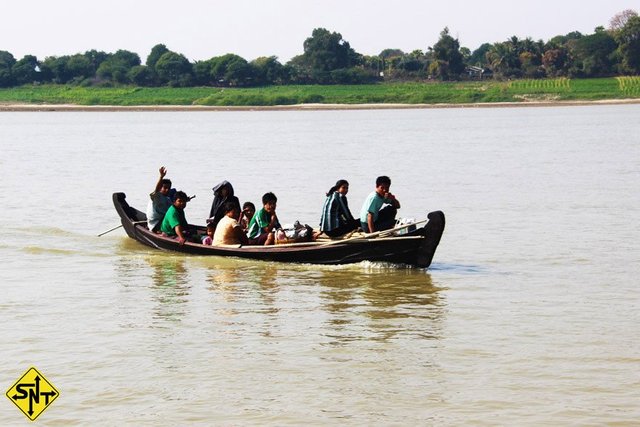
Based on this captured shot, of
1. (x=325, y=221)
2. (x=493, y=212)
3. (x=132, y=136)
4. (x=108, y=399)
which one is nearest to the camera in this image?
(x=108, y=399)

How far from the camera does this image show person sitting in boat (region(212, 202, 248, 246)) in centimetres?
1634

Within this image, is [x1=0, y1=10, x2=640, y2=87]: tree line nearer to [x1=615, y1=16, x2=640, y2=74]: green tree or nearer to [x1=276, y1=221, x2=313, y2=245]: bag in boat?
[x1=615, y1=16, x2=640, y2=74]: green tree

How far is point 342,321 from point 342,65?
106 meters

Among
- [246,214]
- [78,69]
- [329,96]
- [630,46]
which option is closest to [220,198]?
[246,214]

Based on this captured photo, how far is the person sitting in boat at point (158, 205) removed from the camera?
700 inches

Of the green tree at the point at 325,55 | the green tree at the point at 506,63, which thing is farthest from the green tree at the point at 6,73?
the green tree at the point at 506,63

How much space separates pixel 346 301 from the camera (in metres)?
14.1

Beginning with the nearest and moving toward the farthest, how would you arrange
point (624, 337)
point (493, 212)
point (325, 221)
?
point (624, 337)
point (325, 221)
point (493, 212)

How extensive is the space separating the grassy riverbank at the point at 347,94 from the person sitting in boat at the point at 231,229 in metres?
86.1

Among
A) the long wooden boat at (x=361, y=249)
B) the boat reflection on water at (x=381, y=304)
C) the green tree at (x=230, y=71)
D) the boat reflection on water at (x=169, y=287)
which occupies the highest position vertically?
the green tree at (x=230, y=71)

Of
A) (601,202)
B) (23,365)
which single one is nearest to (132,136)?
(601,202)

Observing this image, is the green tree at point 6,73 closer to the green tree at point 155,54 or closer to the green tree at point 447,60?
the green tree at point 155,54

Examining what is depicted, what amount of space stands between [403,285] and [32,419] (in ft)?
22.7

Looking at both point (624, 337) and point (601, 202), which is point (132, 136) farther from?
point (624, 337)
